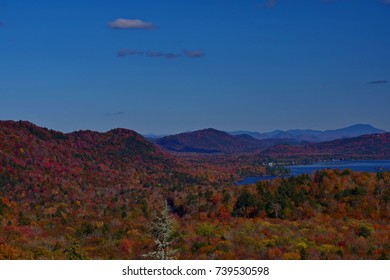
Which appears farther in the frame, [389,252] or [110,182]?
[110,182]

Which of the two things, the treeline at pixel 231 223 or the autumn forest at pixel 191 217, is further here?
the treeline at pixel 231 223

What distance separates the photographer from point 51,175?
559 ft

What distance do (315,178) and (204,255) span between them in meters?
72.3

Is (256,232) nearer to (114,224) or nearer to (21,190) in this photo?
(114,224)

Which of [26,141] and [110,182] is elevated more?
[26,141]

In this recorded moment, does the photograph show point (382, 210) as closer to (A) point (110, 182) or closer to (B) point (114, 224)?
(B) point (114, 224)

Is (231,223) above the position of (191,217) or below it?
above

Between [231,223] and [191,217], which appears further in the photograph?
[191,217]

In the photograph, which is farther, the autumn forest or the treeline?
the treeline

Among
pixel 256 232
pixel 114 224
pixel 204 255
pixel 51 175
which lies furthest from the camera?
pixel 51 175

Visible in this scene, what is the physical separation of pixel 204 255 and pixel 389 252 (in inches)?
745

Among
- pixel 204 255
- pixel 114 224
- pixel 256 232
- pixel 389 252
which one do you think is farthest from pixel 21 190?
pixel 389 252
